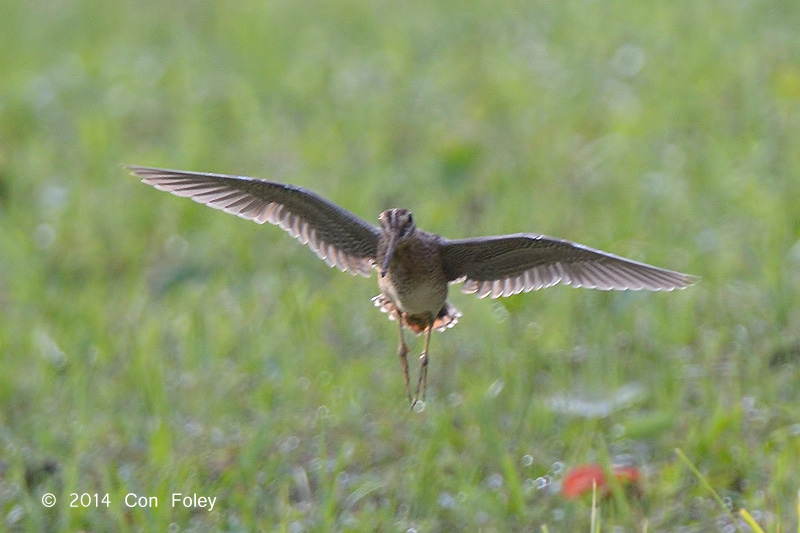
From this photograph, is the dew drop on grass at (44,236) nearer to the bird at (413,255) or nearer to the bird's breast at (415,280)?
the bird at (413,255)

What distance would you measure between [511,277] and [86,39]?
612 cm

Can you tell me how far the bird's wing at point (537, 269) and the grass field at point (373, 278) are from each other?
60 centimetres

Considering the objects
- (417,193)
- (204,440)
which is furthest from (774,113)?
(204,440)

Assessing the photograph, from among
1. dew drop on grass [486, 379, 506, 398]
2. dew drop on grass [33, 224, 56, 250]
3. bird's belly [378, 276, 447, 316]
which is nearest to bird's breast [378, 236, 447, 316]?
bird's belly [378, 276, 447, 316]

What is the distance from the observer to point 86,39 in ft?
31.6

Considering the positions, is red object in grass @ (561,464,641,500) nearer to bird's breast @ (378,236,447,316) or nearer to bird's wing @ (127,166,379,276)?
bird's breast @ (378,236,447,316)

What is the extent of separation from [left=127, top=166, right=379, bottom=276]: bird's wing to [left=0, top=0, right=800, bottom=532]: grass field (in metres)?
0.73

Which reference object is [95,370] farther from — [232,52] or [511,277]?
[232,52]

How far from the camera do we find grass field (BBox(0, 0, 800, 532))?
461cm

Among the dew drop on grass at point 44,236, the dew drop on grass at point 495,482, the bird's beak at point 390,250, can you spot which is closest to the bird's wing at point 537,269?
the bird's beak at point 390,250

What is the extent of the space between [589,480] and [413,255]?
101 cm

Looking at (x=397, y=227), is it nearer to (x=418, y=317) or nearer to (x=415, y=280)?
(x=415, y=280)

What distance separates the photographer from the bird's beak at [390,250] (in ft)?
12.7

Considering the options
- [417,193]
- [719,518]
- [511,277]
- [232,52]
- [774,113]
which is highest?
[232,52]
